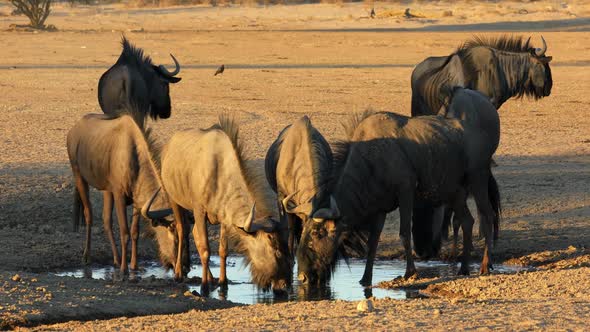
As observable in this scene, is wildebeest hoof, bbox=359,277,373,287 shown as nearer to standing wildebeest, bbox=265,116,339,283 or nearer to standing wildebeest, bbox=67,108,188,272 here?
standing wildebeest, bbox=265,116,339,283

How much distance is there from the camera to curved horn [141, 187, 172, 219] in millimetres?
9484

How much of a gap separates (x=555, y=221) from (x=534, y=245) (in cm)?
→ 98

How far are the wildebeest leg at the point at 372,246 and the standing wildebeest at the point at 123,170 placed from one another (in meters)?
1.39

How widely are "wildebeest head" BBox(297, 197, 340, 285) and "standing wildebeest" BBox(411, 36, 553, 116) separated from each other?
4.27m

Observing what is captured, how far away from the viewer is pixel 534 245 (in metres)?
11.1

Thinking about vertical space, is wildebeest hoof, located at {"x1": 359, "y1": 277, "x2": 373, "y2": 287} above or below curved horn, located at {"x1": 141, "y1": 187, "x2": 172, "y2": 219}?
below

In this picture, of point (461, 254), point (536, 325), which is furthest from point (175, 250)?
point (536, 325)

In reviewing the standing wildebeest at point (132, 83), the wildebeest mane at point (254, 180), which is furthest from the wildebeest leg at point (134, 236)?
the standing wildebeest at point (132, 83)

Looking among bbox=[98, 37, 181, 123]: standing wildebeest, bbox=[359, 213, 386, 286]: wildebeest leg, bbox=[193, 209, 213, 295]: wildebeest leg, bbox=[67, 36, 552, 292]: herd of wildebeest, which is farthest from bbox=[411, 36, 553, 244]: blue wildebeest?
bbox=[193, 209, 213, 295]: wildebeest leg

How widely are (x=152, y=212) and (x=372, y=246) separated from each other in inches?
67.4

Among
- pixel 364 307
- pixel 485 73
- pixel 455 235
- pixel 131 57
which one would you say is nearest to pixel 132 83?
pixel 131 57

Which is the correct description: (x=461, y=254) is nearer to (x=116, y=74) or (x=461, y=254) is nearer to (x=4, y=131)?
(x=116, y=74)

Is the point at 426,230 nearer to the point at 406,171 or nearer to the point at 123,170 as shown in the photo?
the point at 406,171

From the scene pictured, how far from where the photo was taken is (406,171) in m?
9.85
